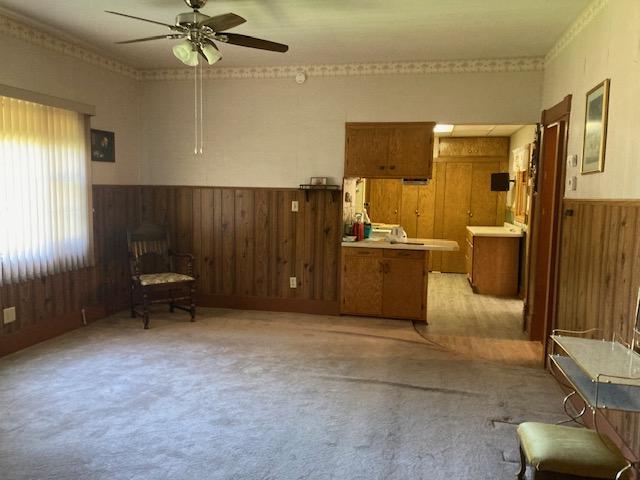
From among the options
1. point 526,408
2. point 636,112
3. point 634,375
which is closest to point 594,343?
point 634,375

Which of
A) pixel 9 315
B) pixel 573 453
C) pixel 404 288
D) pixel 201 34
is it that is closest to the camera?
pixel 573 453

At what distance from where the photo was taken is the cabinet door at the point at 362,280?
16.8ft

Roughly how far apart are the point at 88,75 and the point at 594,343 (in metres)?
4.84

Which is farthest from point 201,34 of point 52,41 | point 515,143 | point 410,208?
point 410,208

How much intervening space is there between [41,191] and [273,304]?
2.59m

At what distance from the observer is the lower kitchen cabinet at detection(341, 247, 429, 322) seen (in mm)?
5039

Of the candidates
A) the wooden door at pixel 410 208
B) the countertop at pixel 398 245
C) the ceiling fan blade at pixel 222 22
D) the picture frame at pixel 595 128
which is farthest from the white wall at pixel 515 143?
the ceiling fan blade at pixel 222 22

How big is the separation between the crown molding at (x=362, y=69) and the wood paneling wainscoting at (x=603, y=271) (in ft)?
6.36

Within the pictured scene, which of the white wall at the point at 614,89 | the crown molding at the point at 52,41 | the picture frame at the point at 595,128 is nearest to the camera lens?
the white wall at the point at 614,89

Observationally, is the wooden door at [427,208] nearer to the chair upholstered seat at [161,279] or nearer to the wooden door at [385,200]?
the wooden door at [385,200]

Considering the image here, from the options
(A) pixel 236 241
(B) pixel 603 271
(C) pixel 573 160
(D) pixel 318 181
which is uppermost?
(C) pixel 573 160

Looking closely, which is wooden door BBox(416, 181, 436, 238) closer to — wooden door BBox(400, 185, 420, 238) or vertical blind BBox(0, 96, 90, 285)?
wooden door BBox(400, 185, 420, 238)

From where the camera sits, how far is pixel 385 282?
5.11 m

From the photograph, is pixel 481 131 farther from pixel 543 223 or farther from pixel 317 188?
pixel 317 188
